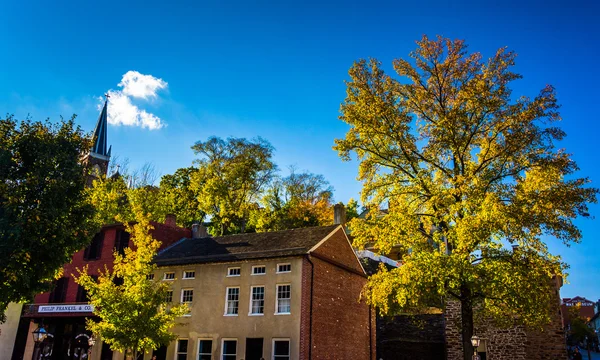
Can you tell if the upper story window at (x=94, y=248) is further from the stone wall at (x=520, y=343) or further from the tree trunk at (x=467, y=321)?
the tree trunk at (x=467, y=321)

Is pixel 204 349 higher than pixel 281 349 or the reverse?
the reverse

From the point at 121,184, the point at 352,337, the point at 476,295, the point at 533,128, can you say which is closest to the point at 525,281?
the point at 476,295

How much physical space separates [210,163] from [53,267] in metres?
30.8

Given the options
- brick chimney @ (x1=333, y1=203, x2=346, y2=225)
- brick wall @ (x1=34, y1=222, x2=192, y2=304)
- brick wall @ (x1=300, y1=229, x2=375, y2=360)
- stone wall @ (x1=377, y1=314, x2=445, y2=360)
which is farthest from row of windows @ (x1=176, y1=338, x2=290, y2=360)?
brick chimney @ (x1=333, y1=203, x2=346, y2=225)

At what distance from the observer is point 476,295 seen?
18516 mm

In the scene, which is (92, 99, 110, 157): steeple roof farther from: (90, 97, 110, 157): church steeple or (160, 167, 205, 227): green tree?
(160, 167, 205, 227): green tree

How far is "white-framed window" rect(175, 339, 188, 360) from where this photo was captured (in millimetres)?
26578

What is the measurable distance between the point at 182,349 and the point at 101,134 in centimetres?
6707

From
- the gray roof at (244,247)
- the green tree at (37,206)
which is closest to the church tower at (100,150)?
the gray roof at (244,247)

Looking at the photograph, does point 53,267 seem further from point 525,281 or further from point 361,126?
point 525,281

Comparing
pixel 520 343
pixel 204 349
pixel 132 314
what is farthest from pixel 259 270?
pixel 520 343

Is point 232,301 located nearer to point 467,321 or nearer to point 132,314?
point 132,314

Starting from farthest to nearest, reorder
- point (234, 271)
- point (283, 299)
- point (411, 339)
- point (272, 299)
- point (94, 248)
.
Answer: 1. point (94, 248)
2. point (411, 339)
3. point (234, 271)
4. point (272, 299)
5. point (283, 299)

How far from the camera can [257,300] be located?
2592cm
